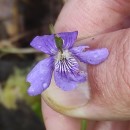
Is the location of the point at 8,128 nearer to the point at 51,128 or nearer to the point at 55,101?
the point at 51,128

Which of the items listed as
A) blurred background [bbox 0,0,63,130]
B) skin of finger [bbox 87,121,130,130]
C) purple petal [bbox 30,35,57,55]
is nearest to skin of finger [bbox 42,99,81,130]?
skin of finger [bbox 87,121,130,130]

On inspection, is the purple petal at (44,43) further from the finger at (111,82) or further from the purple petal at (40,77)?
the finger at (111,82)

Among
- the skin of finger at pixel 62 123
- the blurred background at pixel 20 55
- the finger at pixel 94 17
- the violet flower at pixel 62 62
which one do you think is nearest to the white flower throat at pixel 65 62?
the violet flower at pixel 62 62

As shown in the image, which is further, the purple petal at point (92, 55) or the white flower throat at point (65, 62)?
the white flower throat at point (65, 62)

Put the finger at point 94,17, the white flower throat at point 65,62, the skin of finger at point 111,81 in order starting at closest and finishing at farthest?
the skin of finger at point 111,81 → the white flower throat at point 65,62 → the finger at point 94,17

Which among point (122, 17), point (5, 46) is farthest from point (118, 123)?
point (5, 46)

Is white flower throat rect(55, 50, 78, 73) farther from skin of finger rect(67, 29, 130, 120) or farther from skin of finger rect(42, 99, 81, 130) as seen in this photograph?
skin of finger rect(42, 99, 81, 130)
